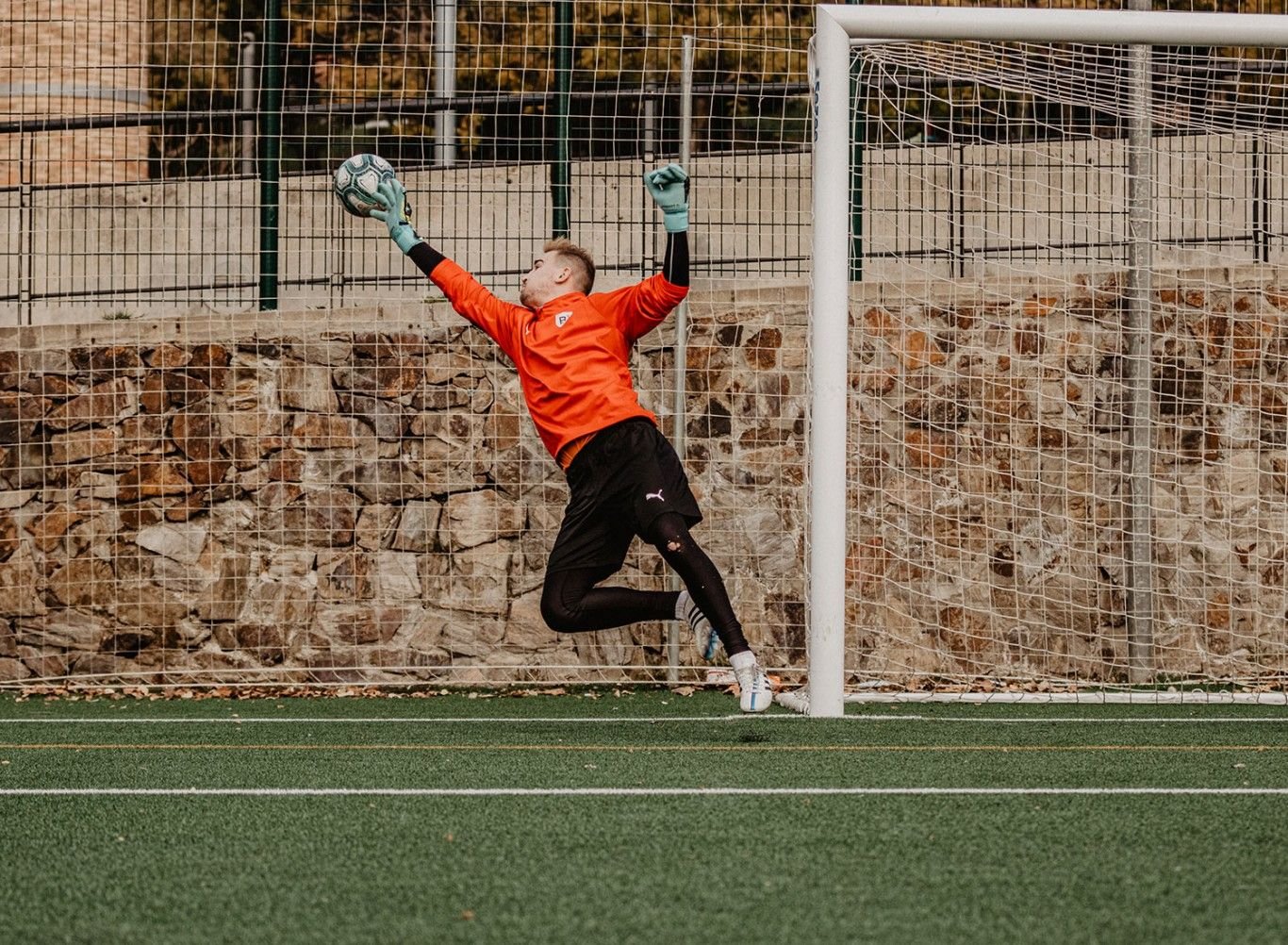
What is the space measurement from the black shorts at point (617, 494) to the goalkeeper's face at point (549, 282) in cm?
64

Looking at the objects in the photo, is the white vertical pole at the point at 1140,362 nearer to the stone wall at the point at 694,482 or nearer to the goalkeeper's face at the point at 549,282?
the stone wall at the point at 694,482

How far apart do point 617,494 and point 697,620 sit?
0.55 m

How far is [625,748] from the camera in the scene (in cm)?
518

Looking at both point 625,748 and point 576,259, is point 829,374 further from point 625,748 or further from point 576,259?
point 625,748

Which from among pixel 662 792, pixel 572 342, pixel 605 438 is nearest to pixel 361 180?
pixel 572 342

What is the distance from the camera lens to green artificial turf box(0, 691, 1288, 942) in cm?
284

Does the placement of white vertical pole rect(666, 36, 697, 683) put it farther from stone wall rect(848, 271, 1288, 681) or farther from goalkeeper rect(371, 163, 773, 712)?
goalkeeper rect(371, 163, 773, 712)

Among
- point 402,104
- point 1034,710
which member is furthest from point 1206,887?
point 402,104

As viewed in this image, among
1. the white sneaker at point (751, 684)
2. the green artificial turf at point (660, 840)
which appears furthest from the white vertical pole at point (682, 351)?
the white sneaker at point (751, 684)

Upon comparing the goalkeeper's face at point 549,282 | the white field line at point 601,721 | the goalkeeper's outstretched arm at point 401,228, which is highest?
the goalkeeper's outstretched arm at point 401,228

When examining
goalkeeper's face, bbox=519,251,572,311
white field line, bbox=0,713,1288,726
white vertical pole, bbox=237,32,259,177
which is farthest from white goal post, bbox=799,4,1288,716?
white vertical pole, bbox=237,32,259,177

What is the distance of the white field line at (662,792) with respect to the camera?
4.11 meters

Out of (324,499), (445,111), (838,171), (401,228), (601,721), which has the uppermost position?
(445,111)

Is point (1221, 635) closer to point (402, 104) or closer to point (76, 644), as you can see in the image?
point (402, 104)
